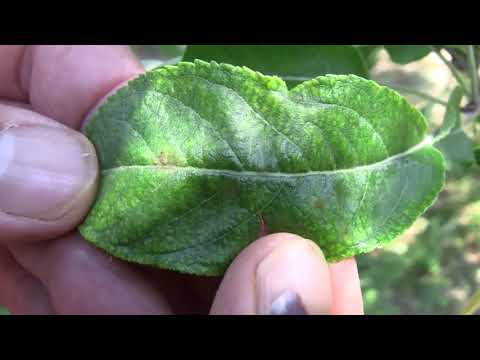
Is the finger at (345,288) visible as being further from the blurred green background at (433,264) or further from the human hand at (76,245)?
the blurred green background at (433,264)

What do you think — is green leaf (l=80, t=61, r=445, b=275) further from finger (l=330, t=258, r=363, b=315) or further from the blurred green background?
the blurred green background

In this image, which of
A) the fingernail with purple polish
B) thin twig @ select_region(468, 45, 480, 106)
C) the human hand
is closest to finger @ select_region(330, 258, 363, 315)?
the human hand

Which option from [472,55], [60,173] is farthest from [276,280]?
[472,55]

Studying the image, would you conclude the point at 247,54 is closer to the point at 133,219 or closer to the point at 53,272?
the point at 133,219

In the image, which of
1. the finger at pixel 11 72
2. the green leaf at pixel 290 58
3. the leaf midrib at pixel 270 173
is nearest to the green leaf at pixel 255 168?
the leaf midrib at pixel 270 173

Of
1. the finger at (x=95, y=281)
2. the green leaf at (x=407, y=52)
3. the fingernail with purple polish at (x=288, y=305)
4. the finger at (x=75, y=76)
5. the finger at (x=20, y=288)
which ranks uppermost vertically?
the green leaf at (x=407, y=52)

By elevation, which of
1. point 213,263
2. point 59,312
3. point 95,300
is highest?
point 213,263
